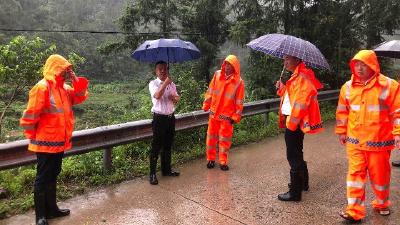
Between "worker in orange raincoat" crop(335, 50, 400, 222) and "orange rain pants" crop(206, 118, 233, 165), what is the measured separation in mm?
2243

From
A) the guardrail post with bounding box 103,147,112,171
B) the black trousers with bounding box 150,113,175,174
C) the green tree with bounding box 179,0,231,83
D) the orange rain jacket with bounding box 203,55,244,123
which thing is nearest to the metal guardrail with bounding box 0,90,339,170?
the guardrail post with bounding box 103,147,112,171

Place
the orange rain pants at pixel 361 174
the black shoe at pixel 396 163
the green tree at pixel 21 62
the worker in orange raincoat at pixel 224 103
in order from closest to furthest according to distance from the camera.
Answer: the orange rain pants at pixel 361 174 < the worker in orange raincoat at pixel 224 103 < the black shoe at pixel 396 163 < the green tree at pixel 21 62

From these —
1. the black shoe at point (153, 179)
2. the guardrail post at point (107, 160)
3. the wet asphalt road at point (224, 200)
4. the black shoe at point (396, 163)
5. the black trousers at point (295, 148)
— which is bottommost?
the black shoe at point (396, 163)

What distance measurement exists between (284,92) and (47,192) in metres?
3.08

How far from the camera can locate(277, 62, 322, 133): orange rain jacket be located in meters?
4.92

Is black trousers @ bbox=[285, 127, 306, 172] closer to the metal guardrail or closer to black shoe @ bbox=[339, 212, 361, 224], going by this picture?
black shoe @ bbox=[339, 212, 361, 224]

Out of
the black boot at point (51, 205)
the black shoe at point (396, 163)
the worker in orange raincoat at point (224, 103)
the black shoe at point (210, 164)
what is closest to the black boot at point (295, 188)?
the worker in orange raincoat at point (224, 103)

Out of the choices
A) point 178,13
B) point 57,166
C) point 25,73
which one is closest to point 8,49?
point 25,73

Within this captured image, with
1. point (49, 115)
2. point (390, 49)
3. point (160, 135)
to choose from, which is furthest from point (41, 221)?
point (390, 49)

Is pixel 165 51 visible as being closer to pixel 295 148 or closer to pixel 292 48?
pixel 292 48

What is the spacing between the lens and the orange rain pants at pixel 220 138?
648 cm

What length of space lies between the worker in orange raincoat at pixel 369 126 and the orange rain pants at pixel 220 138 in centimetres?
224

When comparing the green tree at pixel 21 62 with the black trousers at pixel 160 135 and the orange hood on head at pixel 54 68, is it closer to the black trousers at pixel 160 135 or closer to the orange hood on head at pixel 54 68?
the black trousers at pixel 160 135

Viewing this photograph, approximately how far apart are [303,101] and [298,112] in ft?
0.47
